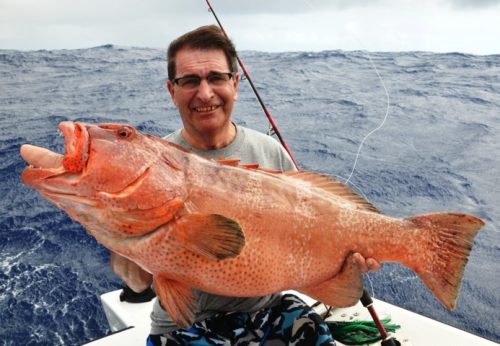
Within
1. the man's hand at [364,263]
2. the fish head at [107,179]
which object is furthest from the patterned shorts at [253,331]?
the fish head at [107,179]

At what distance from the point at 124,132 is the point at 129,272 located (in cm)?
91

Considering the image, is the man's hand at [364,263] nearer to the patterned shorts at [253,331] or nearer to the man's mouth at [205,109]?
the patterned shorts at [253,331]

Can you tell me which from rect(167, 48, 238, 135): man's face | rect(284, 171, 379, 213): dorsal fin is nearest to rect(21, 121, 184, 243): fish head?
rect(284, 171, 379, 213): dorsal fin

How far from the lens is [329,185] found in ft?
8.08

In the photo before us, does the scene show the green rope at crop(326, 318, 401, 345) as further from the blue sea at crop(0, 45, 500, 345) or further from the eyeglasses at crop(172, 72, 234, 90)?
the blue sea at crop(0, 45, 500, 345)

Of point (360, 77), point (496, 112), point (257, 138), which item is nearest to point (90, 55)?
point (360, 77)

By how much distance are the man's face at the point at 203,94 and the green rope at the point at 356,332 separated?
204 centimetres

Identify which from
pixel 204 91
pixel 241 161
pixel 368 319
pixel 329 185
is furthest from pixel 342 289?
pixel 368 319

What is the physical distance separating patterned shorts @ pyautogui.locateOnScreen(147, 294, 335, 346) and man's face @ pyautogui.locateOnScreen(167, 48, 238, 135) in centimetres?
132

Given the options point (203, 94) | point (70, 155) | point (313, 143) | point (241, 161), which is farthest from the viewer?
point (313, 143)

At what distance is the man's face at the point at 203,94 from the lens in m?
2.82

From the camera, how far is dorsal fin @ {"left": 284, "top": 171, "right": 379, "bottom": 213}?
8.00 ft

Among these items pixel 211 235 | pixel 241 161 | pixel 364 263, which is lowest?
pixel 364 263

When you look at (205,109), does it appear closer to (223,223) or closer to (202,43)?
(202,43)
